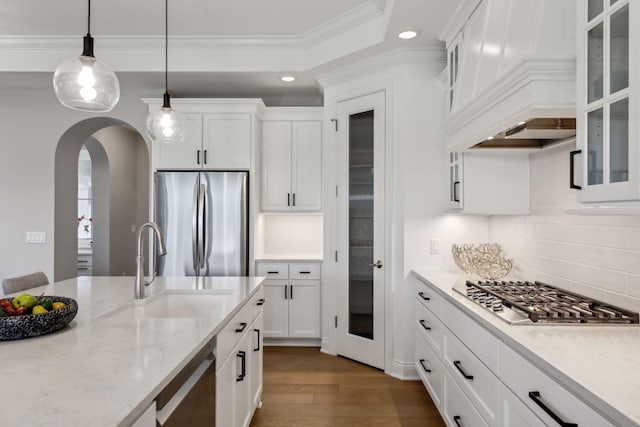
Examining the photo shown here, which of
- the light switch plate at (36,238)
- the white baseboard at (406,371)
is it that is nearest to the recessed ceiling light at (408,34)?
the white baseboard at (406,371)

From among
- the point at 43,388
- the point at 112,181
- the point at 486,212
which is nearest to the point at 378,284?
the point at 486,212

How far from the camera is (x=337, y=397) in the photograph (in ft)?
9.96

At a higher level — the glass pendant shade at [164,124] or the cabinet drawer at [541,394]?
the glass pendant shade at [164,124]

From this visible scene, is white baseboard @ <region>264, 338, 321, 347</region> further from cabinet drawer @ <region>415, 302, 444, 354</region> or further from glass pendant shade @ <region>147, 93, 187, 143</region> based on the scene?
glass pendant shade @ <region>147, 93, 187, 143</region>

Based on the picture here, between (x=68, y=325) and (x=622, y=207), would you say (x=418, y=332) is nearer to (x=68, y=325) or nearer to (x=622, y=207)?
(x=622, y=207)

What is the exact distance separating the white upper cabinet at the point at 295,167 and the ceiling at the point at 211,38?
0.46m

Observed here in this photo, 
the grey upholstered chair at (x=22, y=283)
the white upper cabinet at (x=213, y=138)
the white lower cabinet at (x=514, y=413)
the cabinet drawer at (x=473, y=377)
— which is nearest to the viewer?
the white lower cabinet at (x=514, y=413)

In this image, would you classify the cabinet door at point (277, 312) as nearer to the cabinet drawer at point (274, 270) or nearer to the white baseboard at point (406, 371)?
the cabinet drawer at point (274, 270)

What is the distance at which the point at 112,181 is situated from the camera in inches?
242

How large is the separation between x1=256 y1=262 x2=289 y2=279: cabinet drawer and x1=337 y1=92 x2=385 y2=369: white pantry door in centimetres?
64

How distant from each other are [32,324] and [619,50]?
2162 mm

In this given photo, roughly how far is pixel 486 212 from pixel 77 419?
2.51m

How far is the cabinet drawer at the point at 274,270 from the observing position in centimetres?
421

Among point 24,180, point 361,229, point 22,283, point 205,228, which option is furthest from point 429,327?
point 24,180
